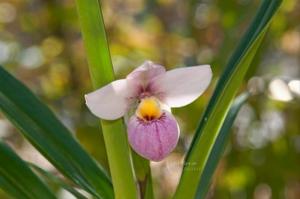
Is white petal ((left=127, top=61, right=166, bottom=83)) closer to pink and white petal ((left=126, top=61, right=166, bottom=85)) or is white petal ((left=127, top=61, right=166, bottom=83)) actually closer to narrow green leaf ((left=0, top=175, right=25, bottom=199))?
pink and white petal ((left=126, top=61, right=166, bottom=85))

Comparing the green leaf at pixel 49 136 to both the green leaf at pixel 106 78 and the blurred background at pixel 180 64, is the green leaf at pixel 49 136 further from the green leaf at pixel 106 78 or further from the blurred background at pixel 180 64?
the blurred background at pixel 180 64

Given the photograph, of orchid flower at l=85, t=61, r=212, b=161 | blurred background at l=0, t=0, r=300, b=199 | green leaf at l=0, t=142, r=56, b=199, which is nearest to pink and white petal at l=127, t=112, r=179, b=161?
orchid flower at l=85, t=61, r=212, b=161

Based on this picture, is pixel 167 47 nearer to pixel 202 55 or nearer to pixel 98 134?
pixel 202 55

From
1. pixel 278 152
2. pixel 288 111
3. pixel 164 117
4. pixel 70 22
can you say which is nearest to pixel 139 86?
pixel 164 117

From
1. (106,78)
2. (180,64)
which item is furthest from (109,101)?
(180,64)

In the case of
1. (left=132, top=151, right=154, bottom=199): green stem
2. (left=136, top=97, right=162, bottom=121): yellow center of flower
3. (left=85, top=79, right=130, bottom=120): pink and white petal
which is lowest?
(left=132, top=151, right=154, bottom=199): green stem

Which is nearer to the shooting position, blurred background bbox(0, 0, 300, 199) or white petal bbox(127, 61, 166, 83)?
white petal bbox(127, 61, 166, 83)
